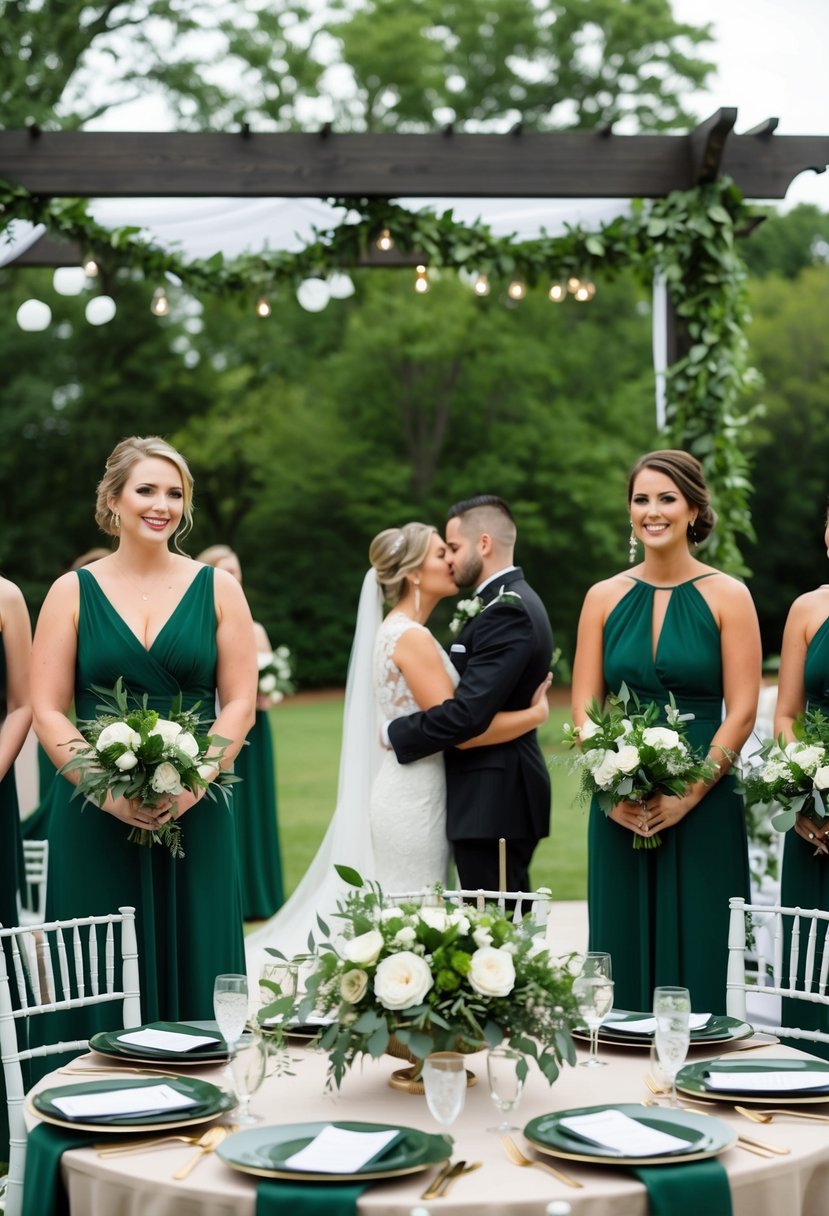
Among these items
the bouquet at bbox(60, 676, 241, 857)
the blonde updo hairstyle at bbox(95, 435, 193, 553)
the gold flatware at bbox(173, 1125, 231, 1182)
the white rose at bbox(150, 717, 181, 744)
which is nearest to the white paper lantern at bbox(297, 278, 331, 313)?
the blonde updo hairstyle at bbox(95, 435, 193, 553)

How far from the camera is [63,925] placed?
11.9 feet

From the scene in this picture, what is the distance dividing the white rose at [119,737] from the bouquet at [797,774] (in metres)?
1.84

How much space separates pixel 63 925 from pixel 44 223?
5139 millimetres

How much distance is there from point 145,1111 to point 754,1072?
3.85 feet

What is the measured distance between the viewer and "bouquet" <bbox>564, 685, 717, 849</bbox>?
4.35 meters

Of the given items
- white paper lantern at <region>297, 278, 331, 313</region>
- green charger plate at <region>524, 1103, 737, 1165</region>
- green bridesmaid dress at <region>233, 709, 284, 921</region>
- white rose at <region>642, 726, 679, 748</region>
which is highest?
white paper lantern at <region>297, 278, 331, 313</region>

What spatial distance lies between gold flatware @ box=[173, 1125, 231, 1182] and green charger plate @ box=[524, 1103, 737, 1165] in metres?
0.54

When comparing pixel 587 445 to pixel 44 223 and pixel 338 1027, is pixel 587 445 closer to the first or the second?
pixel 44 223

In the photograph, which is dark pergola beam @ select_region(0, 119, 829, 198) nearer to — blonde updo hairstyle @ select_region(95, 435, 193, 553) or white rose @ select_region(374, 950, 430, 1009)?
blonde updo hairstyle @ select_region(95, 435, 193, 553)

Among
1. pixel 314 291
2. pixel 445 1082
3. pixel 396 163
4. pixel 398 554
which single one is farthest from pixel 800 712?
pixel 314 291

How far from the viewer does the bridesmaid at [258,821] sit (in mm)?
8969

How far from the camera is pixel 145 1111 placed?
8.67ft

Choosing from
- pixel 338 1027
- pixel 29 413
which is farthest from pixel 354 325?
pixel 338 1027

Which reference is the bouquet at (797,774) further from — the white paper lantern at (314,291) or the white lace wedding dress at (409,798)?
the white paper lantern at (314,291)
